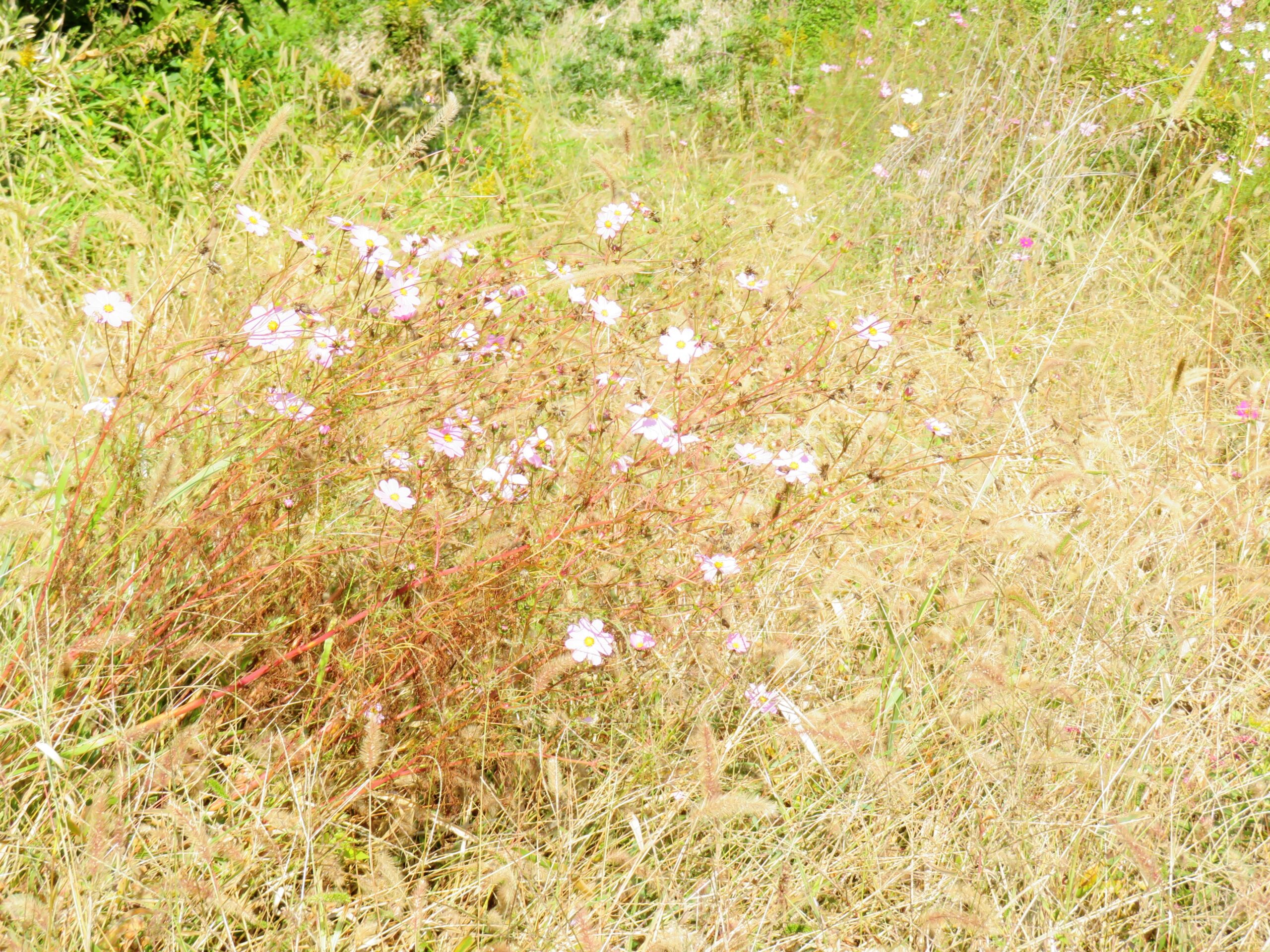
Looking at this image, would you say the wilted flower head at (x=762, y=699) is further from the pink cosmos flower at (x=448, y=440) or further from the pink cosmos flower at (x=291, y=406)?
the pink cosmos flower at (x=291, y=406)

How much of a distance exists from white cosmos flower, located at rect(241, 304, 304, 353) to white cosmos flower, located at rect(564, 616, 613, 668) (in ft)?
2.12

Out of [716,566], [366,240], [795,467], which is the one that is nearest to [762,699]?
[716,566]

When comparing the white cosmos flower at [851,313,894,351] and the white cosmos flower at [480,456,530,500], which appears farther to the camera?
the white cosmos flower at [851,313,894,351]

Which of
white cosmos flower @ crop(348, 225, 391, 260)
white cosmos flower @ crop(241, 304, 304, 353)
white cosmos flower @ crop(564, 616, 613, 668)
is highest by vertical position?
white cosmos flower @ crop(348, 225, 391, 260)

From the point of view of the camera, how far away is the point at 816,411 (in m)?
2.85

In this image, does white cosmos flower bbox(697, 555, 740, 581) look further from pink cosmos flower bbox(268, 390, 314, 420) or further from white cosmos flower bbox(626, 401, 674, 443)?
pink cosmos flower bbox(268, 390, 314, 420)

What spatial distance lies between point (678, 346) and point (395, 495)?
659 millimetres

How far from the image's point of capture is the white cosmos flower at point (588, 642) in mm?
1562

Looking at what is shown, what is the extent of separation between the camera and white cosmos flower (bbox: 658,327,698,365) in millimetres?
2037

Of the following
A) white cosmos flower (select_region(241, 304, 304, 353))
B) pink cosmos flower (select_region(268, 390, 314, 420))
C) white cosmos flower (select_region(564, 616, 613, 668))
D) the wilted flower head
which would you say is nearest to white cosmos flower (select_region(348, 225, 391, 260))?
white cosmos flower (select_region(241, 304, 304, 353))

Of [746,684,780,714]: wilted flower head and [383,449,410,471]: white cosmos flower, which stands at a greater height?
[383,449,410,471]: white cosmos flower

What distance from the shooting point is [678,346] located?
6.86ft

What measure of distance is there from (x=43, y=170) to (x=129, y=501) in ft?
7.59

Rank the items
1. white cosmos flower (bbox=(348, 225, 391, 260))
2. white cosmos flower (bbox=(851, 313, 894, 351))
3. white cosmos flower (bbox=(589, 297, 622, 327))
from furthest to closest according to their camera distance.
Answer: white cosmos flower (bbox=(851, 313, 894, 351))
white cosmos flower (bbox=(589, 297, 622, 327))
white cosmos flower (bbox=(348, 225, 391, 260))
